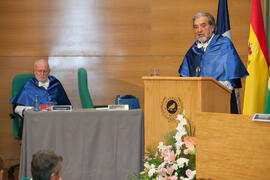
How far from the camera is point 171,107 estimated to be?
292cm

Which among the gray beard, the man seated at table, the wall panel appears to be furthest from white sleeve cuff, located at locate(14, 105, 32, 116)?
the gray beard

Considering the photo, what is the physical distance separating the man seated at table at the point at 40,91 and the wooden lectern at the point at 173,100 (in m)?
2.61

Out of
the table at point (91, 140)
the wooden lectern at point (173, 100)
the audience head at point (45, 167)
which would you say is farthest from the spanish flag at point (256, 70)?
the audience head at point (45, 167)

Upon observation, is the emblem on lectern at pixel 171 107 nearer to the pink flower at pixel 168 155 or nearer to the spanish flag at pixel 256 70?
the pink flower at pixel 168 155

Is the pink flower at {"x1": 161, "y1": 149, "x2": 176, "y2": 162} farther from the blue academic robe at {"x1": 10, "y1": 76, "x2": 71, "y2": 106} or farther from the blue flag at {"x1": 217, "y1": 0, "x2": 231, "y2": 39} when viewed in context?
the blue academic robe at {"x1": 10, "y1": 76, "x2": 71, "y2": 106}

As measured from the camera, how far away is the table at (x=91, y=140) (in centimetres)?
405

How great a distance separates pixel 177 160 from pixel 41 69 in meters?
3.49

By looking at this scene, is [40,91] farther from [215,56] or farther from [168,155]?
[168,155]

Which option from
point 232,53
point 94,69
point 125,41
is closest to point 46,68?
point 94,69

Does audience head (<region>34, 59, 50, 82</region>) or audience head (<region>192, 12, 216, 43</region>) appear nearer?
audience head (<region>192, 12, 216, 43</region>)

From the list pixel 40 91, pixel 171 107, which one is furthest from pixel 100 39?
pixel 171 107

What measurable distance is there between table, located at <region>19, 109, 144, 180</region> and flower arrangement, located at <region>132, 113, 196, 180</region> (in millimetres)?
1413

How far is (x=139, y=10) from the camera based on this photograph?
641cm

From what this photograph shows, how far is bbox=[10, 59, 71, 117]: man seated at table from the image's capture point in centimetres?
543
